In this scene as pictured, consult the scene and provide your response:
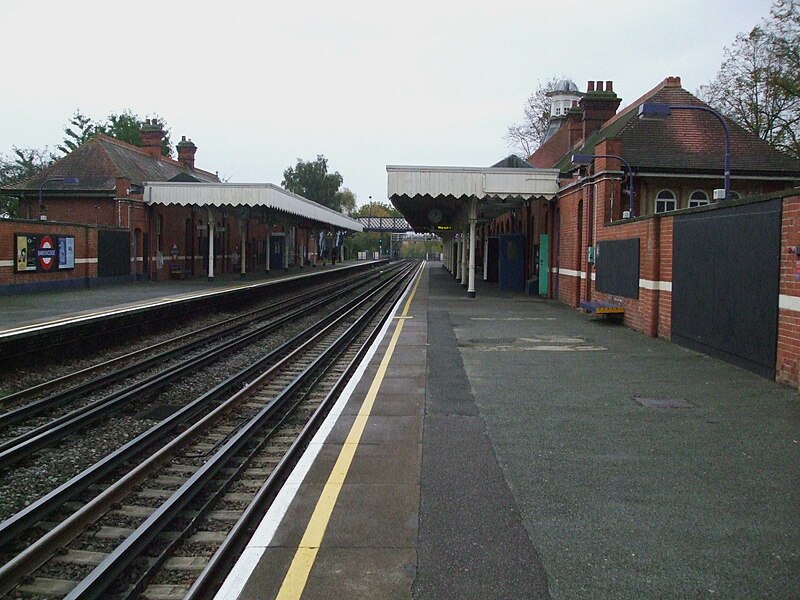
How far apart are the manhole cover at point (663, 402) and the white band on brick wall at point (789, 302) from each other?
1.77 m

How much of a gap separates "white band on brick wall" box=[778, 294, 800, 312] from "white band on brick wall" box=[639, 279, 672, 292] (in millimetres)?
4470

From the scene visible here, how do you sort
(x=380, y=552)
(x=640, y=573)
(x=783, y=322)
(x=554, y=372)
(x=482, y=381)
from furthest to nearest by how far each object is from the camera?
1. (x=554, y=372)
2. (x=482, y=381)
3. (x=783, y=322)
4. (x=380, y=552)
5. (x=640, y=573)

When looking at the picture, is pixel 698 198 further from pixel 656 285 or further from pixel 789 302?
pixel 789 302

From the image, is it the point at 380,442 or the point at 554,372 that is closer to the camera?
the point at 380,442

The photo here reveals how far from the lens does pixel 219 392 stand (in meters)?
10.7

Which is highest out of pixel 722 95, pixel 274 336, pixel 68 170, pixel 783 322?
pixel 722 95

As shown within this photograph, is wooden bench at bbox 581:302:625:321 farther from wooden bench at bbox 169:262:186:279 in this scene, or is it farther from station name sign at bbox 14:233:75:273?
wooden bench at bbox 169:262:186:279

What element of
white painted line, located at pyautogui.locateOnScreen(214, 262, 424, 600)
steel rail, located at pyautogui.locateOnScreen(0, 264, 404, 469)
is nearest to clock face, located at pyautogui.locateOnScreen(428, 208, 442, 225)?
steel rail, located at pyautogui.locateOnScreen(0, 264, 404, 469)

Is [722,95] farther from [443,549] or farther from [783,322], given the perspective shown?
[443,549]

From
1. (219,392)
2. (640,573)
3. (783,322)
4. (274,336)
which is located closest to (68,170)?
(274,336)

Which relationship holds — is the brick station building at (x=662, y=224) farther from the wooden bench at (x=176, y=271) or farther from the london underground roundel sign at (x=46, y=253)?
the wooden bench at (x=176, y=271)

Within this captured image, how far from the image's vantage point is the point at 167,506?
5727 mm

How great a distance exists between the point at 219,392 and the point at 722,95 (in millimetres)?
35641

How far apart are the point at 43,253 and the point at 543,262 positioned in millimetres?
17602
